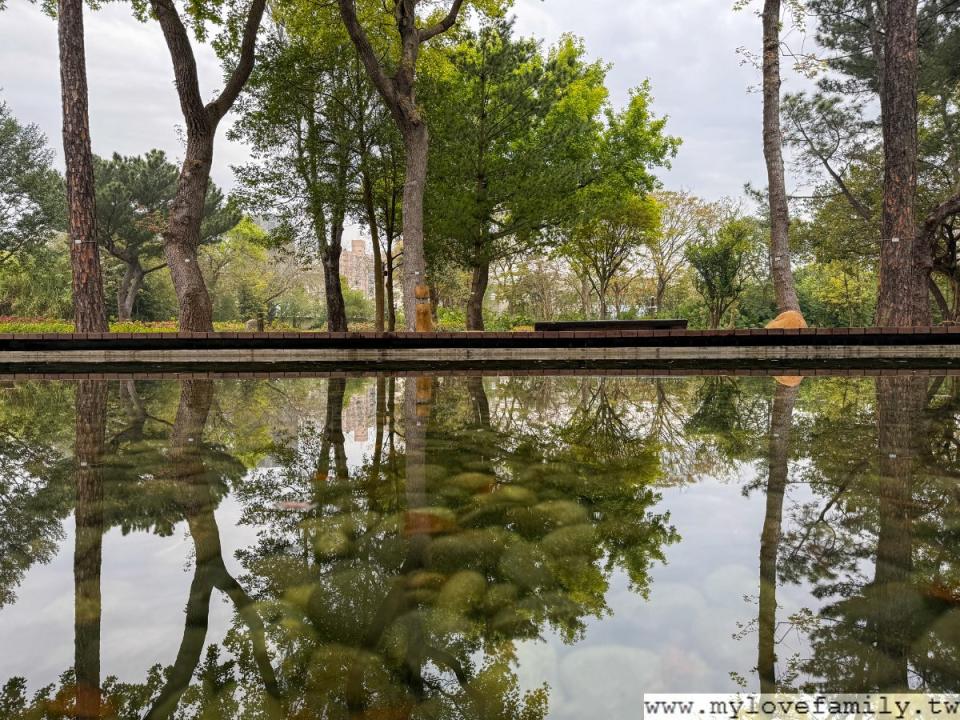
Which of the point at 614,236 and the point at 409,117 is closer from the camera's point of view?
the point at 409,117

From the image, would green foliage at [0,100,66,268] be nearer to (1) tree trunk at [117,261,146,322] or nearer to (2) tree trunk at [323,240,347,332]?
(1) tree trunk at [117,261,146,322]

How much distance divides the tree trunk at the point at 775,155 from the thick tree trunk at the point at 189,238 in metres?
Result: 10.5

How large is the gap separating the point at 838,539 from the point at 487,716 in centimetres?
133

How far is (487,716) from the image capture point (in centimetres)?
95

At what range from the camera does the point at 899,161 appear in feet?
34.5

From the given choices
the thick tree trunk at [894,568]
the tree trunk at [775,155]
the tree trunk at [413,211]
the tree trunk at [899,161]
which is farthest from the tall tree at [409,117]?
the tree trunk at [899,161]

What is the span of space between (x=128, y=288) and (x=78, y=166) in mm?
30691

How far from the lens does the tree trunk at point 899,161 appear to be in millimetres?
10328

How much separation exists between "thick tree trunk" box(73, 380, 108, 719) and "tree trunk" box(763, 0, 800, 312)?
1030 cm

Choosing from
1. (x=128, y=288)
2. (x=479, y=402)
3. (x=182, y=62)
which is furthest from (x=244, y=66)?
(x=128, y=288)

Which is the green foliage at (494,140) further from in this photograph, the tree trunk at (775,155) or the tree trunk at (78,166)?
the tree trunk at (78,166)

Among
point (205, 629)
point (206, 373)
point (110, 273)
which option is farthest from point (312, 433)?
point (110, 273)

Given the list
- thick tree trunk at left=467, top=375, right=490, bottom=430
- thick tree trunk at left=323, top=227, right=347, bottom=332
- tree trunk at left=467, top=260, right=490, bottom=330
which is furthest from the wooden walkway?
thick tree trunk at left=323, top=227, right=347, bottom=332

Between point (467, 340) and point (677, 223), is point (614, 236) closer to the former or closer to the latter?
point (677, 223)
